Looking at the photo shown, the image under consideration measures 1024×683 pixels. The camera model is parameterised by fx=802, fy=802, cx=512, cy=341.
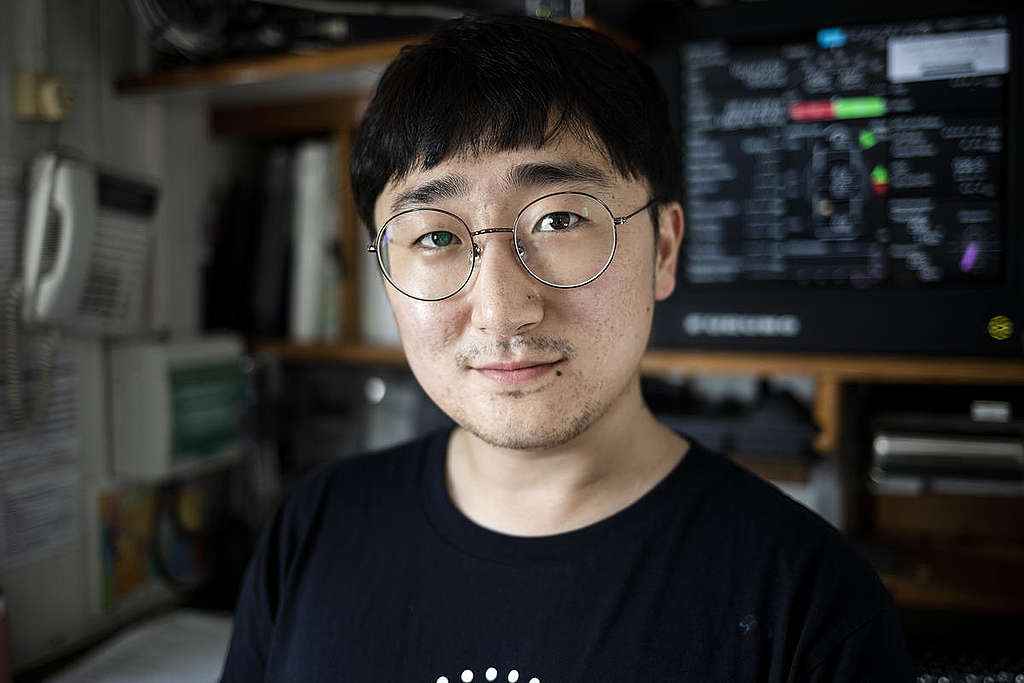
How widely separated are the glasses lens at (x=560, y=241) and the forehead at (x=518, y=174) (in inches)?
0.9

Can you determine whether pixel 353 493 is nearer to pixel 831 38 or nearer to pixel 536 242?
pixel 536 242

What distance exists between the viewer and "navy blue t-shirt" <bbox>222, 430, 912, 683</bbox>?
2.75 ft

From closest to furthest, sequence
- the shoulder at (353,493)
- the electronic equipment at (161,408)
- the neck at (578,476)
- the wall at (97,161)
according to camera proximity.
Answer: the neck at (578,476), the shoulder at (353,493), the wall at (97,161), the electronic equipment at (161,408)

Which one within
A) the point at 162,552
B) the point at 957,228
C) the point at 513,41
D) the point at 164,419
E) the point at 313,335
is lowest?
the point at 162,552

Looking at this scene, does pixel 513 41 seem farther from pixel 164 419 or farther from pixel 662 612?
pixel 164 419

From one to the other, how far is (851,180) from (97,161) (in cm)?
134

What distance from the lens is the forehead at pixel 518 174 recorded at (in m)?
0.86

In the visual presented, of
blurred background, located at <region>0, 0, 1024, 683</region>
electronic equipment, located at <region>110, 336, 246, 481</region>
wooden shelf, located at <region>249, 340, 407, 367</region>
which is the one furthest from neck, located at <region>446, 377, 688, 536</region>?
electronic equipment, located at <region>110, 336, 246, 481</region>

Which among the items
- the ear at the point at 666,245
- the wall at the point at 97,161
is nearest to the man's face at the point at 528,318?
the ear at the point at 666,245

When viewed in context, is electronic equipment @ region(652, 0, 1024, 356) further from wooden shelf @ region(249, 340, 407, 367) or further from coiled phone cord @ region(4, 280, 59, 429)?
coiled phone cord @ region(4, 280, 59, 429)

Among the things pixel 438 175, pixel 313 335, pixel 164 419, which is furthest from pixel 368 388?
pixel 438 175

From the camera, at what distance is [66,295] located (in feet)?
4.33

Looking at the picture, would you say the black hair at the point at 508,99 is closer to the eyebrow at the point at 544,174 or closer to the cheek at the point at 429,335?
the eyebrow at the point at 544,174

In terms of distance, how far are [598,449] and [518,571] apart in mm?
169
